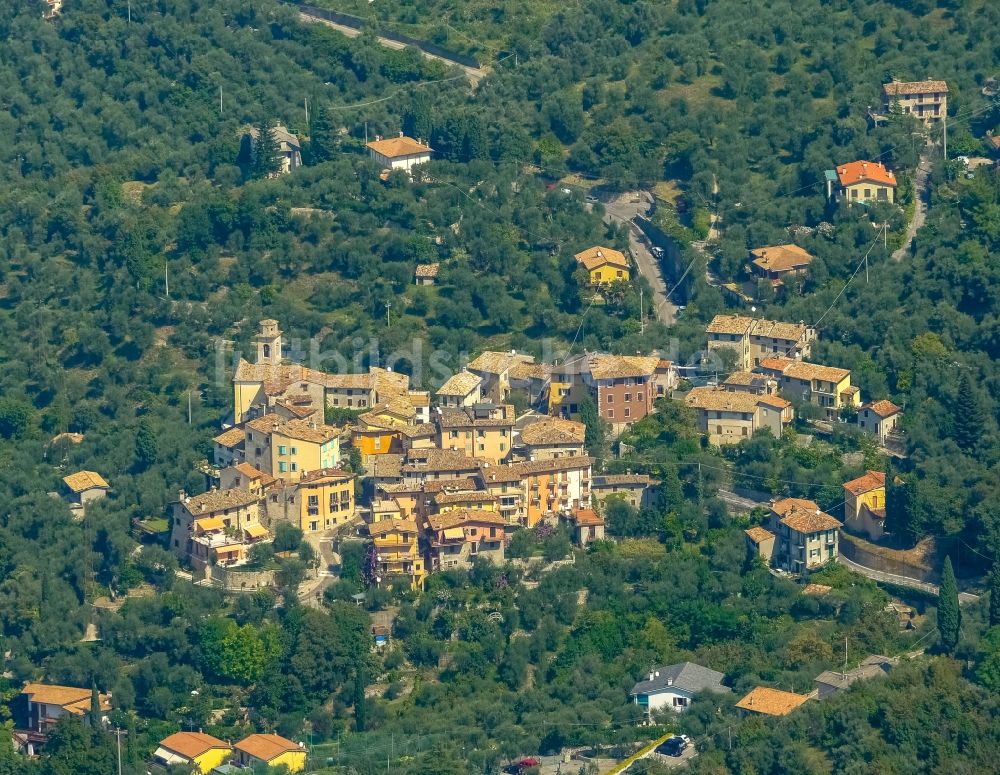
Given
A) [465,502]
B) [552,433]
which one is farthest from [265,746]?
[552,433]

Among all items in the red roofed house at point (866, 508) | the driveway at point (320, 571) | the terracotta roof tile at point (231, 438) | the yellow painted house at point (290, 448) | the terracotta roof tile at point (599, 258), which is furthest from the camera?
the terracotta roof tile at point (599, 258)

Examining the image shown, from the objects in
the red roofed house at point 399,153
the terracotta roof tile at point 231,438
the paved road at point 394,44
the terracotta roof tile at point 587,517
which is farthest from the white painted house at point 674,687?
the paved road at point 394,44

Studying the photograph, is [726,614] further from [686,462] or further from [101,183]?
[101,183]

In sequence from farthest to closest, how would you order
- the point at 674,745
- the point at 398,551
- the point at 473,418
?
the point at 473,418 < the point at 398,551 < the point at 674,745

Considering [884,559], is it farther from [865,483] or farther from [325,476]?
[325,476]

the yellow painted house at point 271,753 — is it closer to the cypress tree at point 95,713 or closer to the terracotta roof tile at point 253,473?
the cypress tree at point 95,713

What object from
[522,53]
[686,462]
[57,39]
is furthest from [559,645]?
[57,39]
